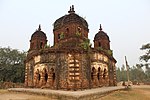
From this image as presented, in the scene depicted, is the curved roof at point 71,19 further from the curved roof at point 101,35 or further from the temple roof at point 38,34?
the curved roof at point 101,35

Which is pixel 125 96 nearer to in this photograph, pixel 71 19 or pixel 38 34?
pixel 71 19

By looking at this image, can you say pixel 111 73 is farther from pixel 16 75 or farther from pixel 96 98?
pixel 16 75

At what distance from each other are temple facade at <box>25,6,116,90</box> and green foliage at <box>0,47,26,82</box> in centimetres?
1458

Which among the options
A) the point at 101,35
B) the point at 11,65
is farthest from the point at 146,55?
the point at 11,65

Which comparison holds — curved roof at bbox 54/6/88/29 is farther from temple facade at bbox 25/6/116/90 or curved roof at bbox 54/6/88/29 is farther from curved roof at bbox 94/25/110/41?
curved roof at bbox 94/25/110/41

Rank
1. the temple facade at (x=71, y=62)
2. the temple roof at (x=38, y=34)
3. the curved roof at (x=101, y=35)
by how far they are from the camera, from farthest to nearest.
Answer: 1. the curved roof at (x=101, y=35)
2. the temple roof at (x=38, y=34)
3. the temple facade at (x=71, y=62)

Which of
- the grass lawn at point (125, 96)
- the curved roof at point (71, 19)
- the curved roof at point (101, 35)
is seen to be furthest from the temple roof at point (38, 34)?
the grass lawn at point (125, 96)

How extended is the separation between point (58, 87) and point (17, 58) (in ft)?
83.2

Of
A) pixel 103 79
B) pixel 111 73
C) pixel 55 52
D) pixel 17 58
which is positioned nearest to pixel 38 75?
pixel 55 52

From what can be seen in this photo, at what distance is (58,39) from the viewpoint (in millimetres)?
20141

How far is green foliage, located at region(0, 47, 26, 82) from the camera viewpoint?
33.2 metres

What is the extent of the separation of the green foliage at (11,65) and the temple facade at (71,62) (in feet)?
47.8

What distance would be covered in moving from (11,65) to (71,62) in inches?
946

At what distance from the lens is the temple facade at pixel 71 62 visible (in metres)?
14.9
